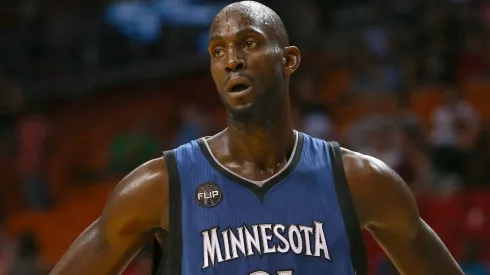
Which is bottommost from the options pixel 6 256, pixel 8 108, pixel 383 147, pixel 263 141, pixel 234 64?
pixel 263 141

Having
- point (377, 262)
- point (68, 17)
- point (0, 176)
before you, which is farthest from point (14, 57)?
point (377, 262)

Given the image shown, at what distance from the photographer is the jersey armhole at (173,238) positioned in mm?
3078

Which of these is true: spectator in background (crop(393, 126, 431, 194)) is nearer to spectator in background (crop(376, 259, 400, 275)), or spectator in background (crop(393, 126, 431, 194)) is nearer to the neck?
→ spectator in background (crop(376, 259, 400, 275))

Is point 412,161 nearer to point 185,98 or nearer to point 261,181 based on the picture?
point 185,98

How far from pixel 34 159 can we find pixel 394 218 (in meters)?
8.50

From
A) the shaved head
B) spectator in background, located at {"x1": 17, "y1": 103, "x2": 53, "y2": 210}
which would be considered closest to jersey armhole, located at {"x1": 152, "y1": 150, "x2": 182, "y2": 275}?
the shaved head

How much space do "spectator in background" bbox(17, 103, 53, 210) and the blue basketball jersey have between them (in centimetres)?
822

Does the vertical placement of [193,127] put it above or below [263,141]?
above

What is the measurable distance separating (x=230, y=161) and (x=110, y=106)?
10.9 metres

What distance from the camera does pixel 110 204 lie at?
10.2 feet

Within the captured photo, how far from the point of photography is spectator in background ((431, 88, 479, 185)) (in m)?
9.39

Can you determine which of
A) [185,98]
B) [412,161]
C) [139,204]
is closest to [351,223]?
[139,204]

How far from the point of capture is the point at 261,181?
3158 mm

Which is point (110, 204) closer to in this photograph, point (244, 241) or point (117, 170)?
point (244, 241)
